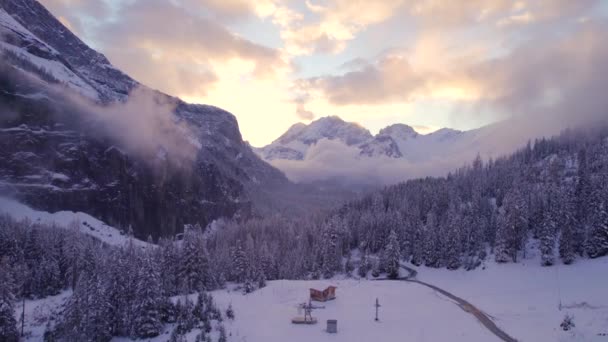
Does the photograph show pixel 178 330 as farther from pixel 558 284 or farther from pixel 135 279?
pixel 558 284

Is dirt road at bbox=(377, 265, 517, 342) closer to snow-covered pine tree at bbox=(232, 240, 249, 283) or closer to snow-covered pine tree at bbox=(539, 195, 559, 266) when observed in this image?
snow-covered pine tree at bbox=(539, 195, 559, 266)

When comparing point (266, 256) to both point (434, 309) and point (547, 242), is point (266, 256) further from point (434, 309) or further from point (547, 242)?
point (547, 242)

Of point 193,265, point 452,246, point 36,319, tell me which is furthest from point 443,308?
point 36,319

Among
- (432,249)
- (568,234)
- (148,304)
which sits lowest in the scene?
(148,304)

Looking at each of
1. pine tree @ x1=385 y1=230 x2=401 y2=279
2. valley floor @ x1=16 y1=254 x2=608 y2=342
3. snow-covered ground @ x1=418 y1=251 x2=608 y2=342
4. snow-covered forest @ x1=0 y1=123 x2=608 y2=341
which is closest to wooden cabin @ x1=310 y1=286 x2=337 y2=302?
valley floor @ x1=16 y1=254 x2=608 y2=342

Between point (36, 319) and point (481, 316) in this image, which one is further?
point (36, 319)

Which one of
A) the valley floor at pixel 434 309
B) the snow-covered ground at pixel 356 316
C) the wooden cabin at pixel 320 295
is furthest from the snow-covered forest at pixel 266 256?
the wooden cabin at pixel 320 295
